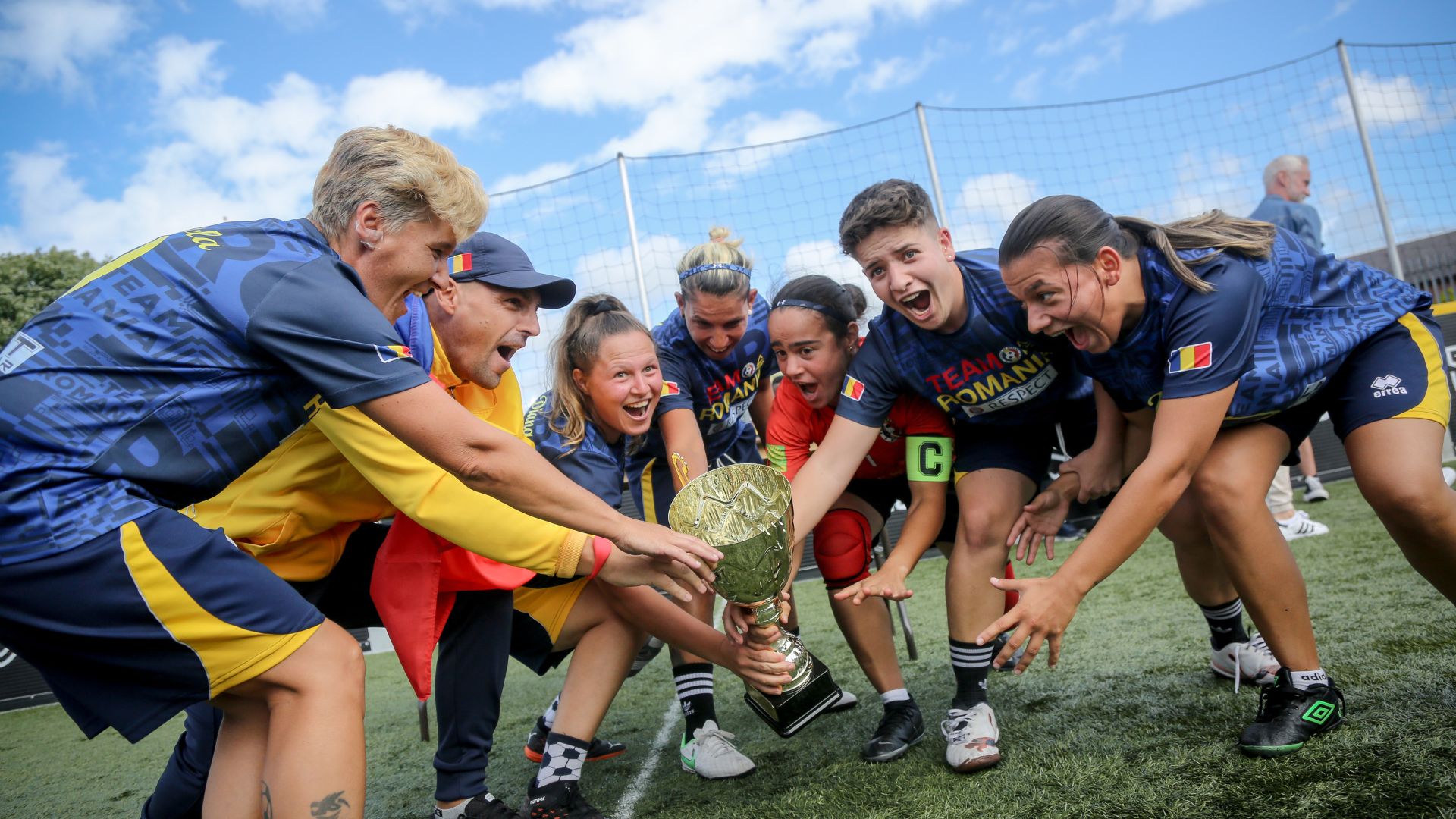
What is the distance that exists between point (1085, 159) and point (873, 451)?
6839mm

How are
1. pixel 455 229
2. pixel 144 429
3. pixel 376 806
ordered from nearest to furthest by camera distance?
pixel 144 429 < pixel 455 229 < pixel 376 806

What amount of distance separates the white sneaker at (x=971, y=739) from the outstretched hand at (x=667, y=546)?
885mm

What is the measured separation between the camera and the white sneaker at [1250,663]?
2.78 meters

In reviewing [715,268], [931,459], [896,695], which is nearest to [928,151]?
[715,268]

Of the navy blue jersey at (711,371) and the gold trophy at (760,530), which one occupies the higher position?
the navy blue jersey at (711,371)

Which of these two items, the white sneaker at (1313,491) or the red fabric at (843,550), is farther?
the white sneaker at (1313,491)

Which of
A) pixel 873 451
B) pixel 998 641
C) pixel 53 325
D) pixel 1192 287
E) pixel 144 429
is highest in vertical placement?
pixel 53 325

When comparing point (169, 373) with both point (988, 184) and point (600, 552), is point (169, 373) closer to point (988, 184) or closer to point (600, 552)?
point (600, 552)

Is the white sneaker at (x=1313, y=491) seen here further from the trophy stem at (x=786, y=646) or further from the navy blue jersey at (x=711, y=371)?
the trophy stem at (x=786, y=646)

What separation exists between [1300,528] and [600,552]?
5126 millimetres

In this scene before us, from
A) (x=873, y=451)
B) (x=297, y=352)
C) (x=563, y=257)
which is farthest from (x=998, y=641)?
(x=563, y=257)

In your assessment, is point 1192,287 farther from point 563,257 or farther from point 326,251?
point 563,257

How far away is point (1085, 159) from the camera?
8.86 meters

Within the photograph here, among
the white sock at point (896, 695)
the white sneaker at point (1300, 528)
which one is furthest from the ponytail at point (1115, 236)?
the white sneaker at point (1300, 528)
